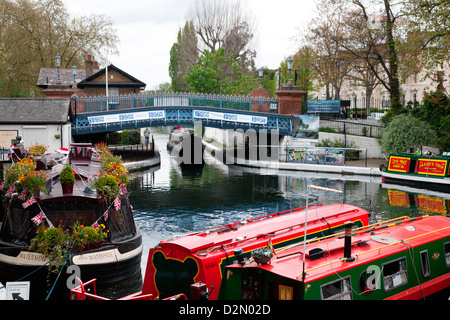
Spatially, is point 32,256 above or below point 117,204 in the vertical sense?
below

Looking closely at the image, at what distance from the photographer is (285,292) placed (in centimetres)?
1085

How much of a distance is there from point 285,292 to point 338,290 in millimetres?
1360

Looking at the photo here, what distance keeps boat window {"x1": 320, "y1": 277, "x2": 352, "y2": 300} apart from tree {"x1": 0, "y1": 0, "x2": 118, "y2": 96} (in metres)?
56.6

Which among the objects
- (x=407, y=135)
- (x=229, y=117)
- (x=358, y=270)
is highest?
(x=229, y=117)

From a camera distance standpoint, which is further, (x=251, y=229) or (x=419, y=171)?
(x=419, y=171)

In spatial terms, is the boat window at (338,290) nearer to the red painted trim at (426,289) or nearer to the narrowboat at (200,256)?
the red painted trim at (426,289)

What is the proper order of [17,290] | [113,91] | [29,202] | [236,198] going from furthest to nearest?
[113,91] → [236,198] → [29,202] → [17,290]

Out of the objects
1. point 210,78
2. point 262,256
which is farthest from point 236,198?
point 210,78

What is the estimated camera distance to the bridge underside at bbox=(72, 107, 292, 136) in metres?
40.3

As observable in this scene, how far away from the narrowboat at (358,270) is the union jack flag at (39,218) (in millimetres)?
7398

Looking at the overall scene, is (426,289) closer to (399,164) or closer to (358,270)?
(358,270)

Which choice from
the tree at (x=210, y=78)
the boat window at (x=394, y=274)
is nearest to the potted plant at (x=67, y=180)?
the boat window at (x=394, y=274)

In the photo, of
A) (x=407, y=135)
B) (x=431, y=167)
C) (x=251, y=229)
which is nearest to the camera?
(x=251, y=229)

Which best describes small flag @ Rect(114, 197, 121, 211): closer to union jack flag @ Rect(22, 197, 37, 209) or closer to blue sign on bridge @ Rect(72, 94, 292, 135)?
union jack flag @ Rect(22, 197, 37, 209)
